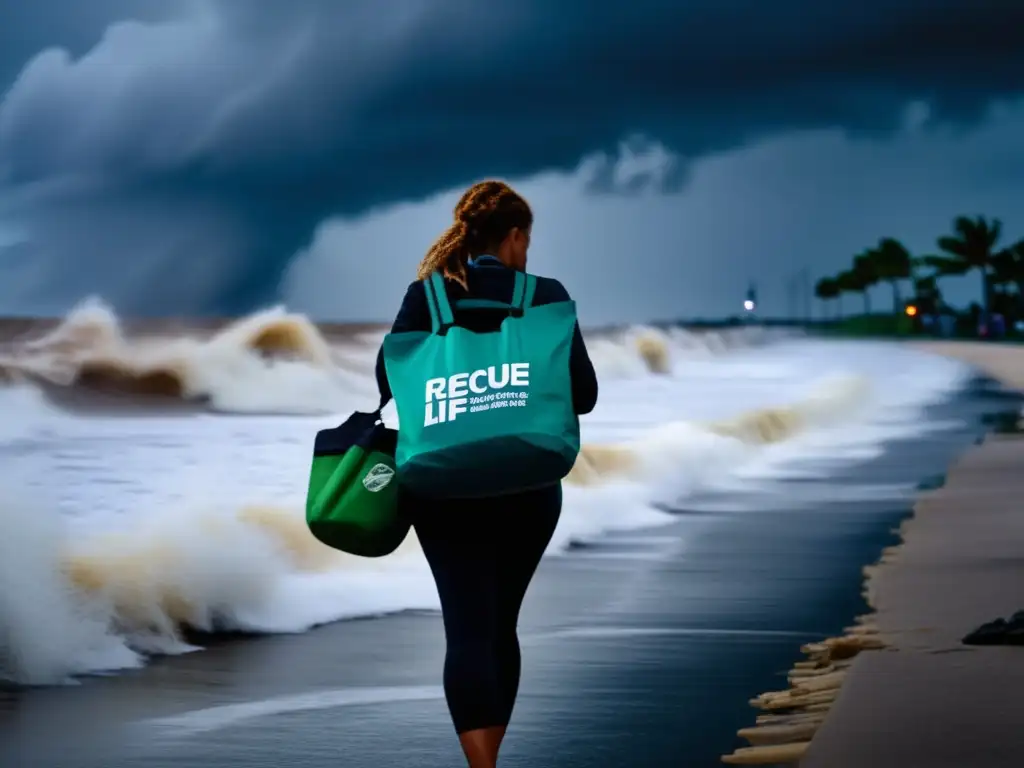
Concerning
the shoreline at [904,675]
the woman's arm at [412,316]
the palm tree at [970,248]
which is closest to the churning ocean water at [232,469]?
the shoreline at [904,675]

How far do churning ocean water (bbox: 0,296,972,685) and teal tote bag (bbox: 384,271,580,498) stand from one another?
363cm

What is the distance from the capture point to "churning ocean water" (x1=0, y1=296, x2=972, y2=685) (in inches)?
359

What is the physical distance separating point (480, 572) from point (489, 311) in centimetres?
63

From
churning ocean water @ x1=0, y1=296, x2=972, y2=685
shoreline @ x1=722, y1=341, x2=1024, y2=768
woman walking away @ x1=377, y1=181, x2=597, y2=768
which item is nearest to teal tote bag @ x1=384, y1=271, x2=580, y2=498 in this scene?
woman walking away @ x1=377, y1=181, x2=597, y2=768

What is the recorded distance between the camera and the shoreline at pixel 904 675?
5852mm

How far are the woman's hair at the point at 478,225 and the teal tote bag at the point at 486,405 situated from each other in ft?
0.74

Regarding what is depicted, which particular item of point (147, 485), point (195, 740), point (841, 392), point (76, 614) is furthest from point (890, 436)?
point (195, 740)

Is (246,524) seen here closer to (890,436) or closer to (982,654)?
(982,654)

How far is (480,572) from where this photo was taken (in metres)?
4.90

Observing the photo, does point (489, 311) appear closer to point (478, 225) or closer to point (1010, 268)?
point (478, 225)

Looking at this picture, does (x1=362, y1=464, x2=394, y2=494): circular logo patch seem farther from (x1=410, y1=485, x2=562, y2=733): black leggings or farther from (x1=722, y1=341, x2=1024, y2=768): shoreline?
(x1=722, y1=341, x2=1024, y2=768): shoreline

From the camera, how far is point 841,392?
4266 centimetres

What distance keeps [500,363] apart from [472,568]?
0.54 metres

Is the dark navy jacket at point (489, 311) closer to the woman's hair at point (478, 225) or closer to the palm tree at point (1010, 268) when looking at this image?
the woman's hair at point (478, 225)
